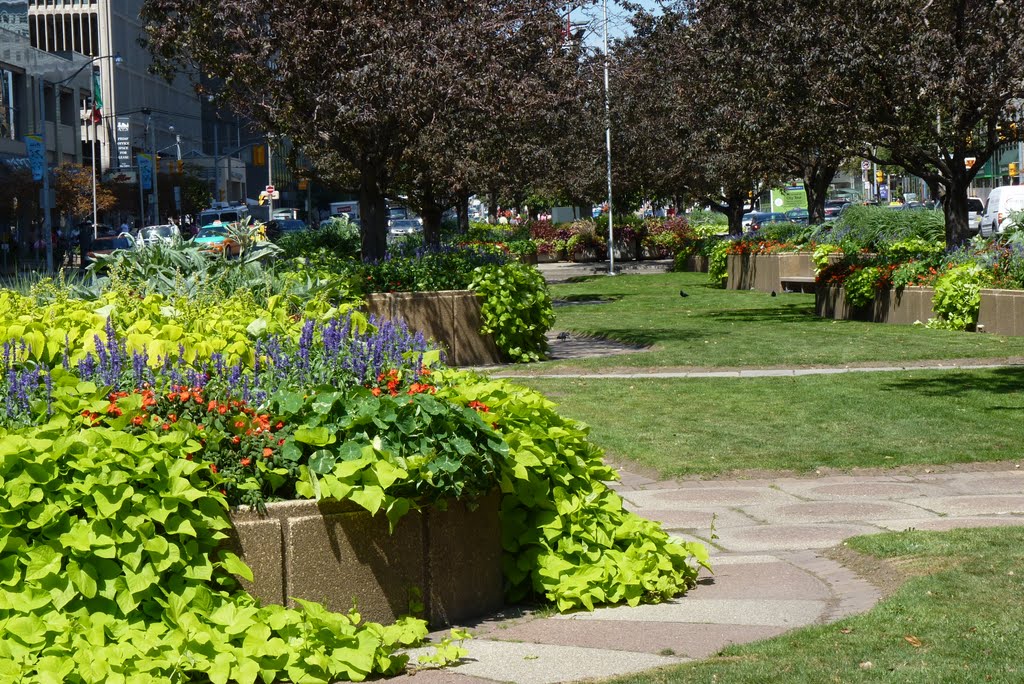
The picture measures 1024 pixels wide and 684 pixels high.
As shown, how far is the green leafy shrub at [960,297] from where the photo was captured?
19812 millimetres

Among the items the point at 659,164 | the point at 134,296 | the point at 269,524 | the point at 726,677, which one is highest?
the point at 659,164

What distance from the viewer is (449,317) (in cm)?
1672

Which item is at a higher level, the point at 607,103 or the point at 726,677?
the point at 607,103

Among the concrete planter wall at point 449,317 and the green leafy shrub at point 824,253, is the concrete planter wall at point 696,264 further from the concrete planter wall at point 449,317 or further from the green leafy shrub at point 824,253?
the concrete planter wall at point 449,317

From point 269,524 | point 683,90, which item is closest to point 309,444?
point 269,524

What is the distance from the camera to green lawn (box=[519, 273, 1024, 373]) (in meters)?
16.4

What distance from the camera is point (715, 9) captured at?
78.8 feet

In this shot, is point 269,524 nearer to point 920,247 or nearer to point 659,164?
point 920,247

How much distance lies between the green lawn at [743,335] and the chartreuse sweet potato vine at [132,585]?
35.4 feet

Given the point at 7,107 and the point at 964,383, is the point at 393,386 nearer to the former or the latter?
the point at 964,383

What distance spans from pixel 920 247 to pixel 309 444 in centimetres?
1986

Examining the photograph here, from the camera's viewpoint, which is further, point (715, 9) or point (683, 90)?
point (683, 90)

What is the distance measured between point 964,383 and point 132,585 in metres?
10.6

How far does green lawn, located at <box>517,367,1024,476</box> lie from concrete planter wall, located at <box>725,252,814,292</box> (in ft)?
56.5
